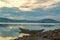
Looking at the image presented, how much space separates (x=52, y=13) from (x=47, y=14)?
11cm

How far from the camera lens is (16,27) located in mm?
4164

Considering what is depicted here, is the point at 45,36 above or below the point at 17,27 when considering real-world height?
below

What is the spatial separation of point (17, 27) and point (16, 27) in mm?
22

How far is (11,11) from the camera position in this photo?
419 centimetres

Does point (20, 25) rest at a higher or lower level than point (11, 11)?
lower

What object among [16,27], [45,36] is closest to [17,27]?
[16,27]

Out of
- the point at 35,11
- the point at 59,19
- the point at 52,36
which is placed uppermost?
the point at 35,11

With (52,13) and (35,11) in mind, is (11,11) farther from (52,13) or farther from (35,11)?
(52,13)

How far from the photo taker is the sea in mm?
4129

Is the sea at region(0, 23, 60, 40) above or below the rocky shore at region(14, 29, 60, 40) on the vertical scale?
above

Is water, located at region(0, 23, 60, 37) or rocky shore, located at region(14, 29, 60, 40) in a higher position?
water, located at region(0, 23, 60, 37)

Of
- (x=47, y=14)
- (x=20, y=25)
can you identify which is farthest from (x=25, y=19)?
(x=47, y=14)

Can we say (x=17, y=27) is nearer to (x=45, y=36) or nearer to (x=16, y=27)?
(x=16, y=27)

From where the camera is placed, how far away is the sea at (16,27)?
4.13 m
